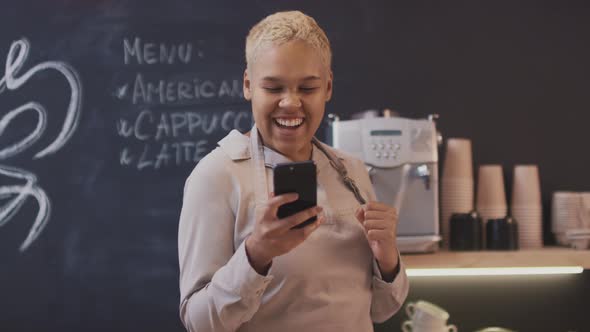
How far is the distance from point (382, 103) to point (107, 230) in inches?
51.3

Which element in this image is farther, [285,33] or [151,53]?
[151,53]

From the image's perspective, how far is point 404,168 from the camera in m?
2.33

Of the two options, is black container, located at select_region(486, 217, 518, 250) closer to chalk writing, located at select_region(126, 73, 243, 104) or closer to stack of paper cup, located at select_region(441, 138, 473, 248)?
stack of paper cup, located at select_region(441, 138, 473, 248)

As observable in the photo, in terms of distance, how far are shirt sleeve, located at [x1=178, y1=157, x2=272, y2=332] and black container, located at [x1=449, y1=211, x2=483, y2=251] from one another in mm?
1397

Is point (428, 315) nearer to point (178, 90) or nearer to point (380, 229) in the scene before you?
point (380, 229)

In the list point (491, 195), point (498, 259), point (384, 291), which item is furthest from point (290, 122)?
point (491, 195)

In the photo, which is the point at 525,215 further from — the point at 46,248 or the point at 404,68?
the point at 46,248

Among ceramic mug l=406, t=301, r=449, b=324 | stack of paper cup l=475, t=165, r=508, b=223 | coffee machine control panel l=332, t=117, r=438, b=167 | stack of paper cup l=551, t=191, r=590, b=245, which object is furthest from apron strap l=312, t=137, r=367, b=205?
stack of paper cup l=551, t=191, r=590, b=245

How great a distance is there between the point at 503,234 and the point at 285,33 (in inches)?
60.4

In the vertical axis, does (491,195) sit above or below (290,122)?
below

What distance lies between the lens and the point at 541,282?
2.67m

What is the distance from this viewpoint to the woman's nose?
1.18 meters

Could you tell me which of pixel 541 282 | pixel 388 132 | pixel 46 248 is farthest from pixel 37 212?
pixel 541 282

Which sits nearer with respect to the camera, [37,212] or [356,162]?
[356,162]
